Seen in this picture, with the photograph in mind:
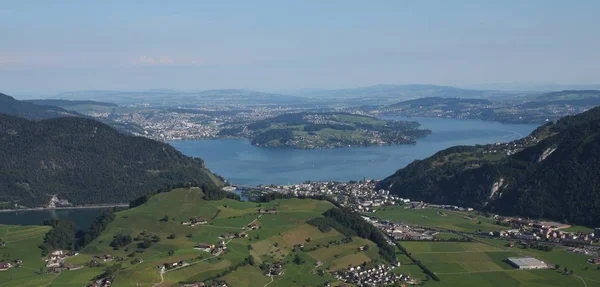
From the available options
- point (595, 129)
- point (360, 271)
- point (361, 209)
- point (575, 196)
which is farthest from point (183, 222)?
point (595, 129)

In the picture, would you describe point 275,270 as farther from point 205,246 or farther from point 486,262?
point 486,262

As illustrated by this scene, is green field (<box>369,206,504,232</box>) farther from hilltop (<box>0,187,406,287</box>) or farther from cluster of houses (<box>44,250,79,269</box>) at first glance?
cluster of houses (<box>44,250,79,269</box>)

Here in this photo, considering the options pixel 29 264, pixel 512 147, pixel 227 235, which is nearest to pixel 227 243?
pixel 227 235

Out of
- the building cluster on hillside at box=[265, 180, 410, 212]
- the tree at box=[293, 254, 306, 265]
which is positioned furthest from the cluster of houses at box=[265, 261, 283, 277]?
the building cluster on hillside at box=[265, 180, 410, 212]

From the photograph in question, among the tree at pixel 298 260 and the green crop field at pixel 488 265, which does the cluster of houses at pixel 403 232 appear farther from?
the tree at pixel 298 260

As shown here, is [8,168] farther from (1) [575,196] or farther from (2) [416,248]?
(1) [575,196]
